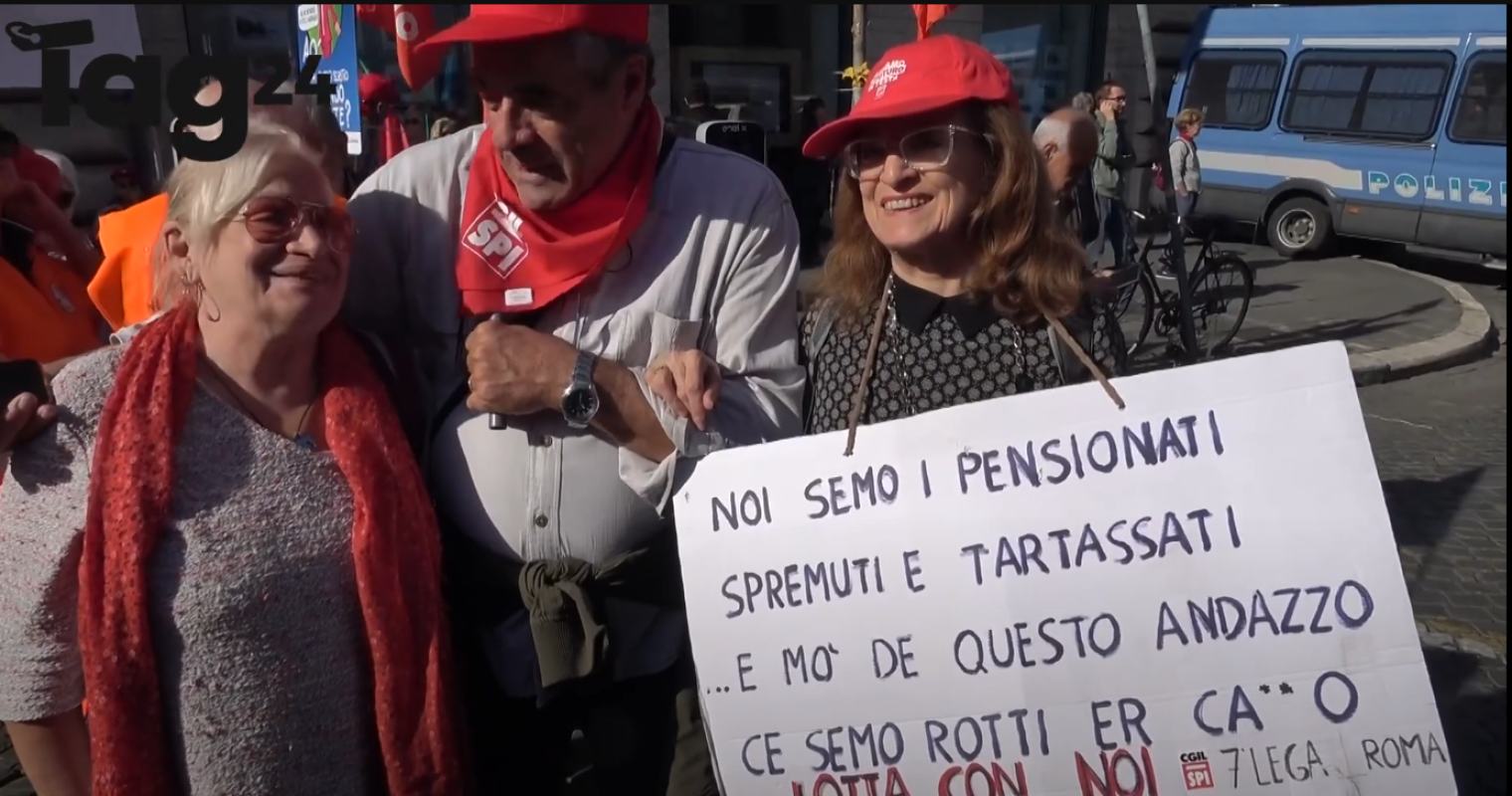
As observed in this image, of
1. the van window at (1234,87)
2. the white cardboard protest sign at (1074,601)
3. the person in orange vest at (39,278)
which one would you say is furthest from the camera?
the van window at (1234,87)

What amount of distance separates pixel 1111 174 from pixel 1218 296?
1.22m

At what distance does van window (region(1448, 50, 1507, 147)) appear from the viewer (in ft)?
37.9

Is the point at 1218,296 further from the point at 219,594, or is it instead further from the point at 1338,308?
the point at 219,594

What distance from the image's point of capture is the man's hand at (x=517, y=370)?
169 cm

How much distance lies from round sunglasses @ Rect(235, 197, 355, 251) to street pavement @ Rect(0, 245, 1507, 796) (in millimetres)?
2573

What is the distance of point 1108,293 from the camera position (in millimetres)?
1938

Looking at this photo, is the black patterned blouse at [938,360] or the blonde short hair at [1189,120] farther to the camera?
the blonde short hair at [1189,120]

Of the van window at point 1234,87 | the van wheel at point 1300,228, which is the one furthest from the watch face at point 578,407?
the van window at point 1234,87

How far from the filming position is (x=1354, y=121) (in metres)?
12.8

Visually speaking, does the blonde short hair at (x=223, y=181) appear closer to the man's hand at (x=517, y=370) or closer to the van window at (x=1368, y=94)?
the man's hand at (x=517, y=370)

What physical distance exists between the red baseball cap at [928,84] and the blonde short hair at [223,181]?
2.68 ft

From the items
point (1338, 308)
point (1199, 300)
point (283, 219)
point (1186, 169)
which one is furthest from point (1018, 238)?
point (1186, 169)

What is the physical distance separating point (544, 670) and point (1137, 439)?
0.97m

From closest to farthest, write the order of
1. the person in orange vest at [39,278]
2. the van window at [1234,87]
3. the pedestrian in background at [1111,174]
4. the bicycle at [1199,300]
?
the person in orange vest at [39,278] → the pedestrian in background at [1111,174] → the bicycle at [1199,300] → the van window at [1234,87]
